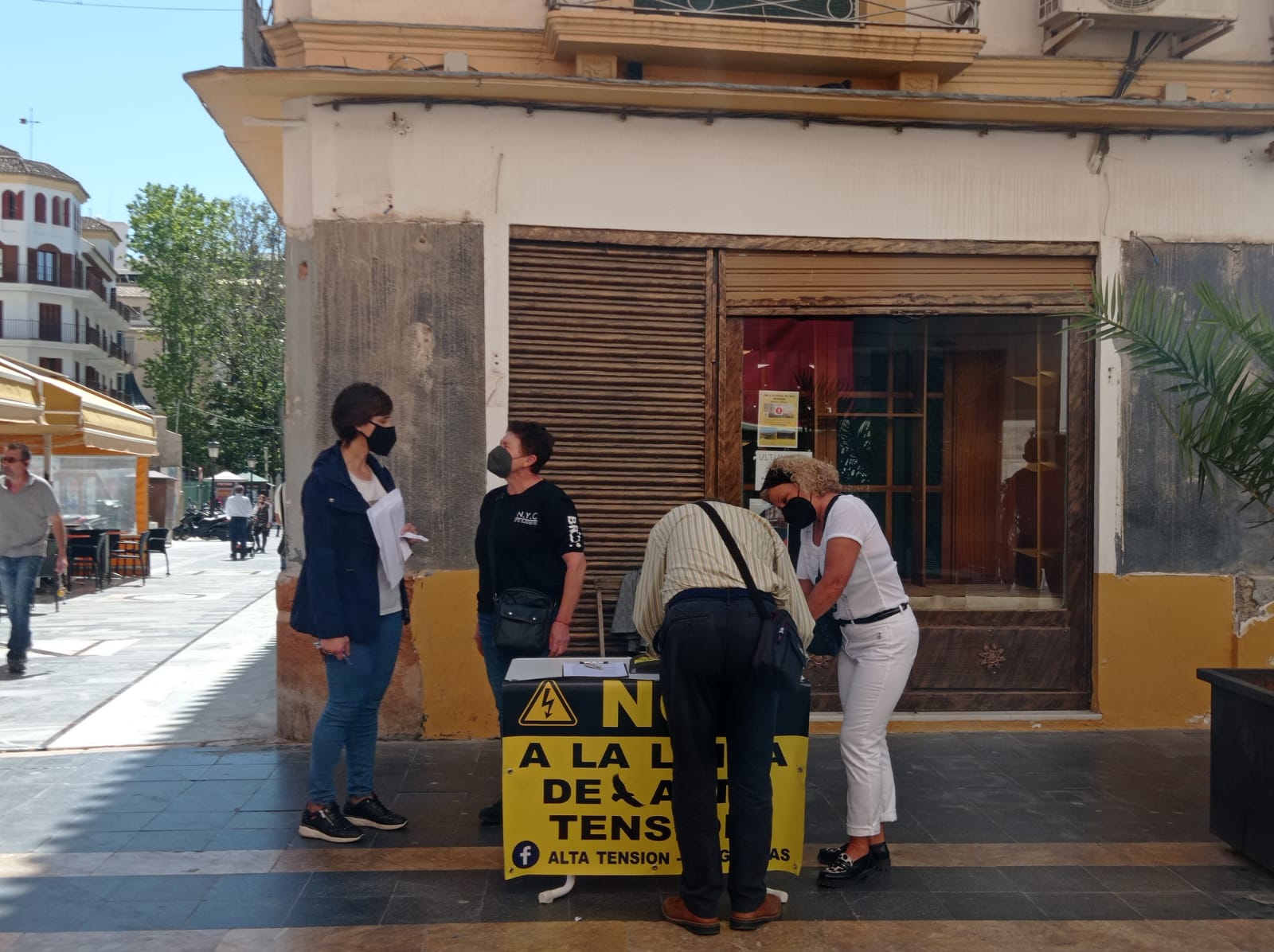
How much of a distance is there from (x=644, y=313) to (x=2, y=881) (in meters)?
4.74

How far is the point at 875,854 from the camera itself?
527cm

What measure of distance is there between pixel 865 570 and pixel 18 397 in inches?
385

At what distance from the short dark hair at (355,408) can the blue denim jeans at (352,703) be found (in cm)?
86

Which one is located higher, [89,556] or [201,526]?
[89,556]

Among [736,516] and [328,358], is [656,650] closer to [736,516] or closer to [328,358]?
[736,516]

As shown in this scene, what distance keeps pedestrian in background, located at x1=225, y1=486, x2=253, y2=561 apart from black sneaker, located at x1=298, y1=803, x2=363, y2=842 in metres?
22.7

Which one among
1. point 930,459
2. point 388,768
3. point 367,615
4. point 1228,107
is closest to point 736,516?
point 367,615

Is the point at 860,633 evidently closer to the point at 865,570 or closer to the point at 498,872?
the point at 865,570

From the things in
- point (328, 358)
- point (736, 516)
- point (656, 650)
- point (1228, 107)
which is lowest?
point (656, 650)

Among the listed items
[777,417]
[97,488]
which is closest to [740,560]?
[777,417]

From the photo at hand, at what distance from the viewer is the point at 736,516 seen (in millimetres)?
4699

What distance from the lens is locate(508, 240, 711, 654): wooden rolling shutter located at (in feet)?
26.1

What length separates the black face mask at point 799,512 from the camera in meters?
4.98

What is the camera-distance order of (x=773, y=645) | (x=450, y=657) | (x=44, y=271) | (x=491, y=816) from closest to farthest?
(x=773, y=645)
(x=491, y=816)
(x=450, y=657)
(x=44, y=271)
